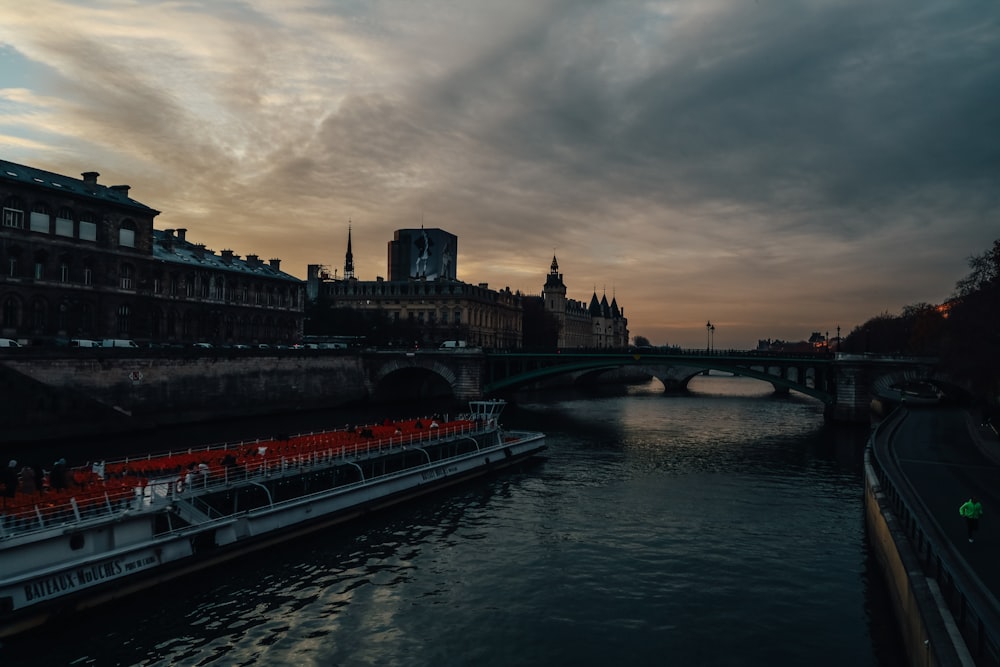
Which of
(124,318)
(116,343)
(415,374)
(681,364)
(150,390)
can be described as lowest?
(150,390)

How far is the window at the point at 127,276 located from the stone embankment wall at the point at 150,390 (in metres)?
11.2

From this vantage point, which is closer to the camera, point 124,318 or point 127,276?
point 127,276

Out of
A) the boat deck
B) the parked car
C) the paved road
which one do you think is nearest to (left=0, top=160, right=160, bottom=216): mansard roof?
the parked car

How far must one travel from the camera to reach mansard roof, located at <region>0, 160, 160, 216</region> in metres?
60.3

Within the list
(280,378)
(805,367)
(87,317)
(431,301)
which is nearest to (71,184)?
(87,317)

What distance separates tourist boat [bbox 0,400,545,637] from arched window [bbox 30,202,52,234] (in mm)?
38456

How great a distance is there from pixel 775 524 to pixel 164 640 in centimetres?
2607

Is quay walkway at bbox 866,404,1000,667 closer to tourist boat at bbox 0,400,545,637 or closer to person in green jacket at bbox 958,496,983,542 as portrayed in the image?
person in green jacket at bbox 958,496,983,542

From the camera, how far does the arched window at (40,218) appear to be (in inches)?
2377

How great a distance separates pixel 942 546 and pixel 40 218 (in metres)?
67.8

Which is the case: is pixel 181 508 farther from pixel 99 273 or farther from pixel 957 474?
pixel 99 273

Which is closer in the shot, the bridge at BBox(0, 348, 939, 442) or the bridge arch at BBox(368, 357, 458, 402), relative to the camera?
the bridge at BBox(0, 348, 939, 442)

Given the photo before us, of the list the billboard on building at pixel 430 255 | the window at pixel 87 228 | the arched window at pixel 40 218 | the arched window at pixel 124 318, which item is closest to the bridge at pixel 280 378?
the arched window at pixel 124 318

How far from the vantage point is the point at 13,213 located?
59.0 m
